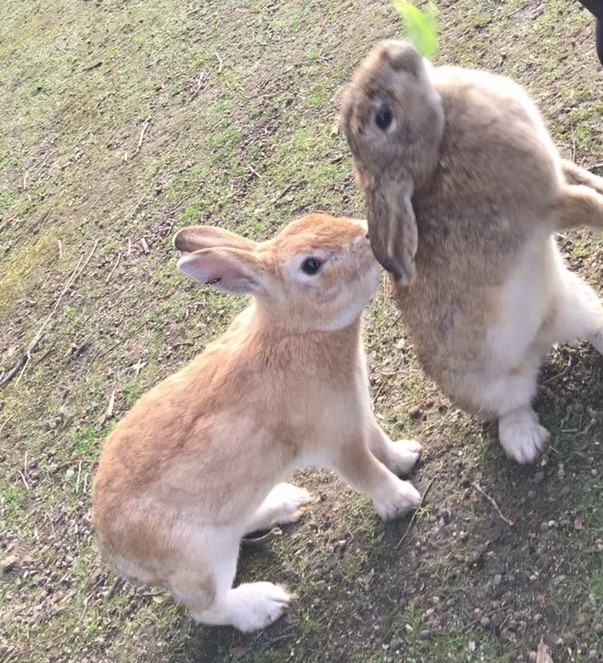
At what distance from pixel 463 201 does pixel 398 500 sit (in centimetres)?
124

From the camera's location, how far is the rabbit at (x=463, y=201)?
2598 mm

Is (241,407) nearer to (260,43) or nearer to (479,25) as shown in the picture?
(479,25)

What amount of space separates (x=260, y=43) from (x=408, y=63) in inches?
157

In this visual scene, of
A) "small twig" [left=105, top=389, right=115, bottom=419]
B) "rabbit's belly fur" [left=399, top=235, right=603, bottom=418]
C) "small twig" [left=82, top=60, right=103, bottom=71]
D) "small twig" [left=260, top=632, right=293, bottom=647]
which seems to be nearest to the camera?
"rabbit's belly fur" [left=399, top=235, right=603, bottom=418]

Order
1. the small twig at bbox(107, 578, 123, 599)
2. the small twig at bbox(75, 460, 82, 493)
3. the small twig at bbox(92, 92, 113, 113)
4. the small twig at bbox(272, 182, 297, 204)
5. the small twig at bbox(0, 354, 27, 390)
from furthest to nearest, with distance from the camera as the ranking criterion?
the small twig at bbox(92, 92, 113, 113) → the small twig at bbox(0, 354, 27, 390) → the small twig at bbox(272, 182, 297, 204) → the small twig at bbox(75, 460, 82, 493) → the small twig at bbox(107, 578, 123, 599)

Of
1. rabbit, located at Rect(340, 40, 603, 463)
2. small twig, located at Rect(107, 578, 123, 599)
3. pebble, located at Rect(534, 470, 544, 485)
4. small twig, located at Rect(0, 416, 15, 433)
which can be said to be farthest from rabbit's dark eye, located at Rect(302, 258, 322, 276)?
small twig, located at Rect(0, 416, 15, 433)

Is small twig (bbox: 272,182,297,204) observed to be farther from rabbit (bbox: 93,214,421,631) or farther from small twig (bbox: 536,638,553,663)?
small twig (bbox: 536,638,553,663)

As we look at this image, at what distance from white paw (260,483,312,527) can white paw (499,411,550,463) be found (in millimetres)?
999

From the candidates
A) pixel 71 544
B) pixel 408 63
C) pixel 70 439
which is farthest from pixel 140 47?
pixel 408 63

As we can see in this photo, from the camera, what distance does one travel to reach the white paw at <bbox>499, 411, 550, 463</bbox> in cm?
303

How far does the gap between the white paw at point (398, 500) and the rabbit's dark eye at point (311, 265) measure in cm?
90

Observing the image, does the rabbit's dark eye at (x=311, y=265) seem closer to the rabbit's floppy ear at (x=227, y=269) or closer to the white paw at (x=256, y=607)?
the rabbit's floppy ear at (x=227, y=269)

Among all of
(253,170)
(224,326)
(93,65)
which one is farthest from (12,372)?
(93,65)

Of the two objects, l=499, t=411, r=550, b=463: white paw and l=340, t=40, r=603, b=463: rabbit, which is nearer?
l=340, t=40, r=603, b=463: rabbit
